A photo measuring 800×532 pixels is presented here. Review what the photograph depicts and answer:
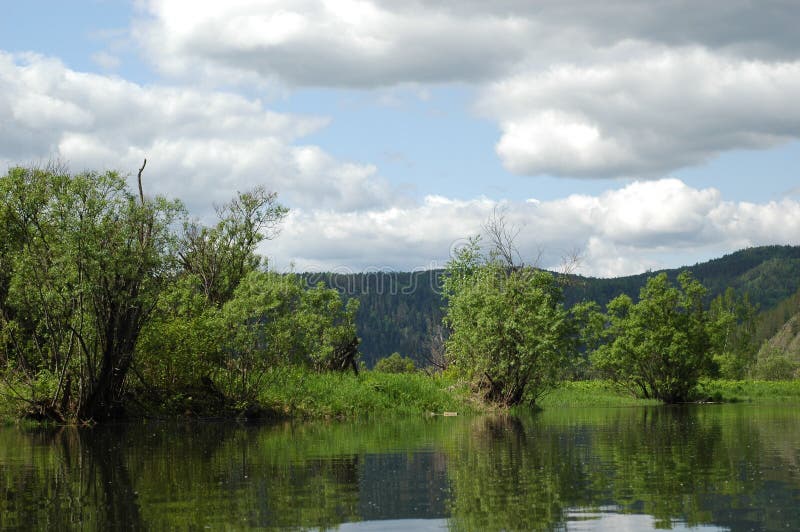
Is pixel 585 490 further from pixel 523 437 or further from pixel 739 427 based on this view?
pixel 739 427

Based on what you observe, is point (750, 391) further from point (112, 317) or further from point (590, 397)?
point (112, 317)

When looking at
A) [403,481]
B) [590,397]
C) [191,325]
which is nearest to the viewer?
[403,481]

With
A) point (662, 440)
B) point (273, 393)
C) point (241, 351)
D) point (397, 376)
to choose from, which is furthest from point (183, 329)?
point (662, 440)

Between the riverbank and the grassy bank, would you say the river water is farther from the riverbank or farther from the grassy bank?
the grassy bank

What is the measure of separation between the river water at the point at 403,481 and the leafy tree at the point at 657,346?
4087 cm

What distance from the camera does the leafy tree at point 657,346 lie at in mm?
73438

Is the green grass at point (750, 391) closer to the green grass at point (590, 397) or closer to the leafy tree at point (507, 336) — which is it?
the green grass at point (590, 397)

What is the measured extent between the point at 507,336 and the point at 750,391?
44669 millimetres

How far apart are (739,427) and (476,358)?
1797cm

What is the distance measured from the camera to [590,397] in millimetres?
70500

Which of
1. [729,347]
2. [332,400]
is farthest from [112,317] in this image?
[729,347]

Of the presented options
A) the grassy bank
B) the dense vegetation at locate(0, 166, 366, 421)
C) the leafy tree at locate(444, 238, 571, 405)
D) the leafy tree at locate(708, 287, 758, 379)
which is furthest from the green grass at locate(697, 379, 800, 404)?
the dense vegetation at locate(0, 166, 366, 421)

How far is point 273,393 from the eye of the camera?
43.2 meters

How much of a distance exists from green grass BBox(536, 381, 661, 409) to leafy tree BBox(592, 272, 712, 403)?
1358 millimetres
